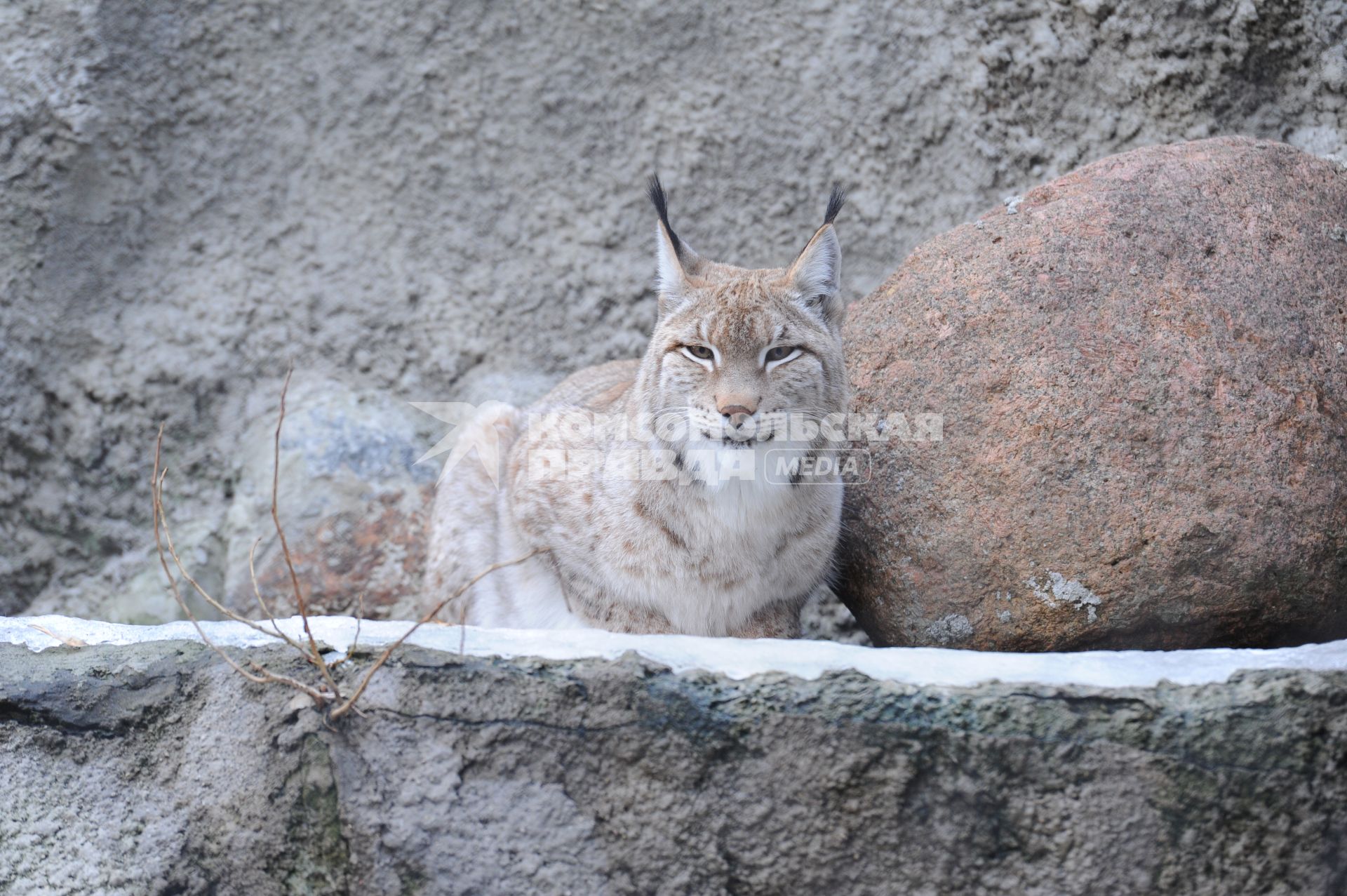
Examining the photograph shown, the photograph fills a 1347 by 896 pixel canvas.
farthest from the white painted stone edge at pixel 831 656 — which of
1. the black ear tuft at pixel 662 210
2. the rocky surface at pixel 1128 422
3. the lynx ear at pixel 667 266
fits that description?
the black ear tuft at pixel 662 210

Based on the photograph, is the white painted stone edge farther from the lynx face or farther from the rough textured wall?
the rough textured wall

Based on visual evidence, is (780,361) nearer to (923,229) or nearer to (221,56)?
(923,229)

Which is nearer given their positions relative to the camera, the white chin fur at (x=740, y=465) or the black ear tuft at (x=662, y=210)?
the white chin fur at (x=740, y=465)

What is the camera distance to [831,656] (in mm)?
3086

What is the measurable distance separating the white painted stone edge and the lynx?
611mm

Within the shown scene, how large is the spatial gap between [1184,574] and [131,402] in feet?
14.4

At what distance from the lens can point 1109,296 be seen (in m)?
3.71

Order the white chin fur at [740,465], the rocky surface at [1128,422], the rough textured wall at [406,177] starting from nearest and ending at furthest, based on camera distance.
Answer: the rocky surface at [1128,422] < the white chin fur at [740,465] < the rough textured wall at [406,177]

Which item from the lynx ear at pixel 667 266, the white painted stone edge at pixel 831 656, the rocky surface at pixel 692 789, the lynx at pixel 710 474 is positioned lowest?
the rocky surface at pixel 692 789

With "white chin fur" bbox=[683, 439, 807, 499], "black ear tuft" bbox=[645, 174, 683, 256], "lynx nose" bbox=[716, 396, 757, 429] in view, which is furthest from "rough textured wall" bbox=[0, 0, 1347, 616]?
"lynx nose" bbox=[716, 396, 757, 429]

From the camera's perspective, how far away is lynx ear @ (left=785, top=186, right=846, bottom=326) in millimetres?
3963

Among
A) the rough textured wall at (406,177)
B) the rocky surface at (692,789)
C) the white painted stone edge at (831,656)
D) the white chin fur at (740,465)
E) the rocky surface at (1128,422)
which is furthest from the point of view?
the rough textured wall at (406,177)

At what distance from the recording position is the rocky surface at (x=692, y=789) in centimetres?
267

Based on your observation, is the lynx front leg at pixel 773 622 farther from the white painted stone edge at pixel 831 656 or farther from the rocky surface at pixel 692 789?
the rocky surface at pixel 692 789
